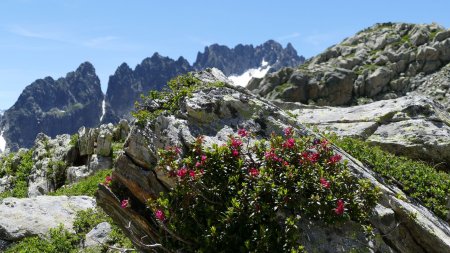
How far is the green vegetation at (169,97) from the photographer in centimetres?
1520

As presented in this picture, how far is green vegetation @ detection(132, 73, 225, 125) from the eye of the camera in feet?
49.9

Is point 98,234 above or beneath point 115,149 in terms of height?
beneath

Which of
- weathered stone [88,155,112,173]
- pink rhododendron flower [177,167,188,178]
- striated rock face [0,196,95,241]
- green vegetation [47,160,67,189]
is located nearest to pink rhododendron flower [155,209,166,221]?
pink rhododendron flower [177,167,188,178]

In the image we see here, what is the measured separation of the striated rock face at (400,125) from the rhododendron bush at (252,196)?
Result: 7.68 meters

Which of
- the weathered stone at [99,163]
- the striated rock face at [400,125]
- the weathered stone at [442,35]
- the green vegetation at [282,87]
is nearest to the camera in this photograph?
the striated rock face at [400,125]

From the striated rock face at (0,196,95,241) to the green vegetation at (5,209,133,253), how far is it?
58cm

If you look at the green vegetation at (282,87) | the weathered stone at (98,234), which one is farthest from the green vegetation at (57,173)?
the green vegetation at (282,87)

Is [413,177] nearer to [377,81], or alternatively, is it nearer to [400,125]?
[400,125]

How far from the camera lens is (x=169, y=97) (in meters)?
16.2

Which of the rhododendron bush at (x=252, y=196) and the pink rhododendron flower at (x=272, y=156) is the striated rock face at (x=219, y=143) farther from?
the pink rhododendron flower at (x=272, y=156)

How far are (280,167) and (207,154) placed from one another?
2.26 metres

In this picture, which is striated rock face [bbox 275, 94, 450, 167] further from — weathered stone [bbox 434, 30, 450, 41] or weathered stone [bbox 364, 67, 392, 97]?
weathered stone [bbox 434, 30, 450, 41]

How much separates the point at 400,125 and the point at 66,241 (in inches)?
712

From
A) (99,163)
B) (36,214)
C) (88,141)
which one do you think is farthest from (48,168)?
(36,214)
